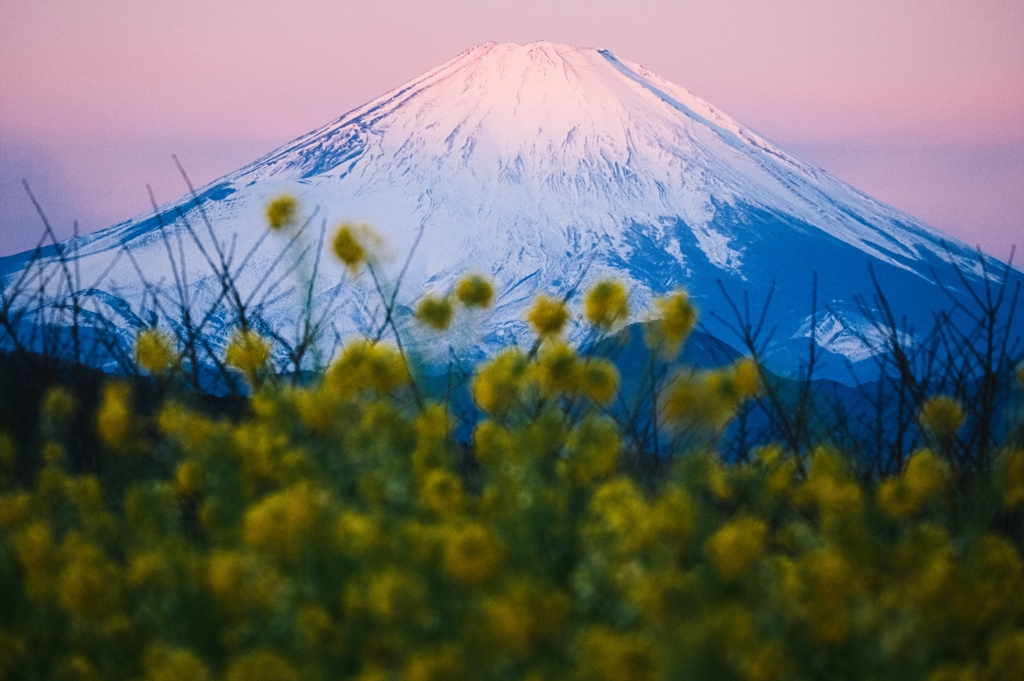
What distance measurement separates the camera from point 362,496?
2199 mm

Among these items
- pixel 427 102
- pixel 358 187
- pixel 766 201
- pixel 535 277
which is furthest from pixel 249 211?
pixel 766 201

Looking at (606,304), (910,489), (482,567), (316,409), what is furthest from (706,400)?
(482,567)

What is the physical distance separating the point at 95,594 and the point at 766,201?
3380 centimetres

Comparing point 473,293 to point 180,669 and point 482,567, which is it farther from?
point 180,669

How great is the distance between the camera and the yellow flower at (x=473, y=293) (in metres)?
2.46

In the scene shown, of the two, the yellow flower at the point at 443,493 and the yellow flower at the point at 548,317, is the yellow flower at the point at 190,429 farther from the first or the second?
the yellow flower at the point at 548,317

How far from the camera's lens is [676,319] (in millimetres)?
2449

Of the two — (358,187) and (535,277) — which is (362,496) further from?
(358,187)

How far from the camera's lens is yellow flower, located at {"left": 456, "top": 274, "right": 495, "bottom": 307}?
2465mm

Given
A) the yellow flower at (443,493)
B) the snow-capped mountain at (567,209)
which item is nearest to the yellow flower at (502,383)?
the yellow flower at (443,493)

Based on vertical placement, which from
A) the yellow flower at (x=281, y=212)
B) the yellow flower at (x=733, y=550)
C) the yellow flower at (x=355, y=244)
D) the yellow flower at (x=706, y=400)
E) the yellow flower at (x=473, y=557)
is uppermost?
the yellow flower at (x=281, y=212)

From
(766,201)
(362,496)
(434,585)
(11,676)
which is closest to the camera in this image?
(434,585)

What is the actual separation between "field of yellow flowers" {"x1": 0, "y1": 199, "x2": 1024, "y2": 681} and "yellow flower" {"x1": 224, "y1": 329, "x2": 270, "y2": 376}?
30 cm

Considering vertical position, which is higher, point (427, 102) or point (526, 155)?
point (427, 102)
